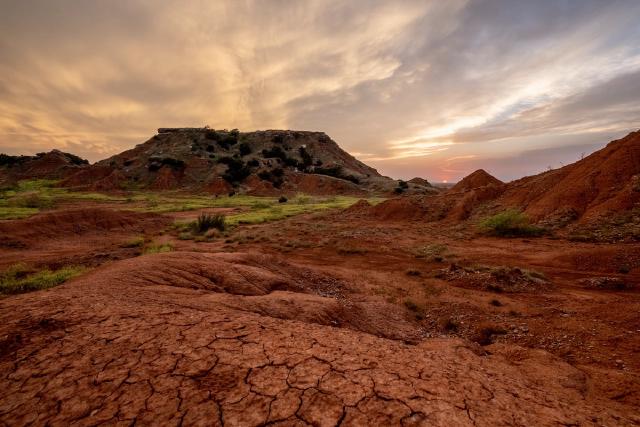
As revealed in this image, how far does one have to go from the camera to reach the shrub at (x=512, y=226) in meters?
15.5

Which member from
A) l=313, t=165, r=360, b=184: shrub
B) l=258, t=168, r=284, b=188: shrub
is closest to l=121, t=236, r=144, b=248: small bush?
l=258, t=168, r=284, b=188: shrub

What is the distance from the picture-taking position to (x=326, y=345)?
11.5 feet

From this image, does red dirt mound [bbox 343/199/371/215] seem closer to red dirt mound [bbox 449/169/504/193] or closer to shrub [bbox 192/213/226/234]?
red dirt mound [bbox 449/169/504/193]

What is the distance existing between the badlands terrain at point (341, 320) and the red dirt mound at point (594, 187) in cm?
10

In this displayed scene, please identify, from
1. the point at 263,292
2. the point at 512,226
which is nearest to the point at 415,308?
the point at 263,292

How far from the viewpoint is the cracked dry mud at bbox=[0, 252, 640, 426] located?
92.5 inches

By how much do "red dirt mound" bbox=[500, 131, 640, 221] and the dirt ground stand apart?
20.0 feet

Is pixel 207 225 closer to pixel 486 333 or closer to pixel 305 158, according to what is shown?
pixel 486 333

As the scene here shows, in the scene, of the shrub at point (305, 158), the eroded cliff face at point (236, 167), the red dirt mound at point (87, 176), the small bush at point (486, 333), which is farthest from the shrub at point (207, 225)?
the shrub at point (305, 158)

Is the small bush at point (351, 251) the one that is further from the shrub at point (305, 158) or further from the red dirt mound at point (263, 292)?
the shrub at point (305, 158)

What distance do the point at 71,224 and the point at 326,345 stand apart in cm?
2168

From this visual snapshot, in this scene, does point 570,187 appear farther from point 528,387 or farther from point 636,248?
point 528,387

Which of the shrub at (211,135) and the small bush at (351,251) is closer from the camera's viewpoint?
the small bush at (351,251)

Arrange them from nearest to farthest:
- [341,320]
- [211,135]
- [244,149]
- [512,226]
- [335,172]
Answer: [341,320] < [512,226] < [335,172] < [244,149] < [211,135]
